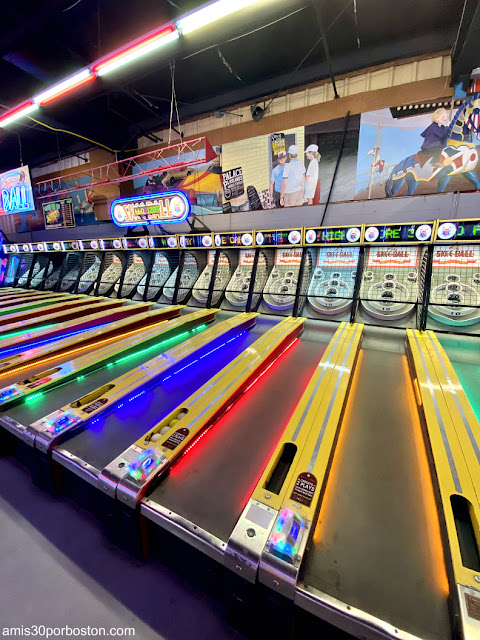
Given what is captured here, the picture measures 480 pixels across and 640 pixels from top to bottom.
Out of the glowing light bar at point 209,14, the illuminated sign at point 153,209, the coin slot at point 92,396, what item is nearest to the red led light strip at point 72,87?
the glowing light bar at point 209,14

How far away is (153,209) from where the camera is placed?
611 centimetres

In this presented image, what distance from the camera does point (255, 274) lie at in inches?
216

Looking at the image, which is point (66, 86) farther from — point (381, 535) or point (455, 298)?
point (455, 298)

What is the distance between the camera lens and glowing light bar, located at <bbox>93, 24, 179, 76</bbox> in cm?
361

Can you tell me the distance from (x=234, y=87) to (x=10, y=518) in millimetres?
8754

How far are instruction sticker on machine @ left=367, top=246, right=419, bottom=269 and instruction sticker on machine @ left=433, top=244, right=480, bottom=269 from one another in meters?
0.32

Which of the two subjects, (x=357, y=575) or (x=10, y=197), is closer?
(x=357, y=575)

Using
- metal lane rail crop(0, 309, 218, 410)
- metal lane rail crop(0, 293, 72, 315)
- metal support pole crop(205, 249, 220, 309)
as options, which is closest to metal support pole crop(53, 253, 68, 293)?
metal lane rail crop(0, 293, 72, 315)

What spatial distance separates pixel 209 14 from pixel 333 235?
3.39 meters

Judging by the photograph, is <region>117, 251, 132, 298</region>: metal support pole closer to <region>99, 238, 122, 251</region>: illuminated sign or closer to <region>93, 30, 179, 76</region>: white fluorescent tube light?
<region>99, 238, 122, 251</region>: illuminated sign

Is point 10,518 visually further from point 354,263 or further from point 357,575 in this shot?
point 354,263

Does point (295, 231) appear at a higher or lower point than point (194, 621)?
higher

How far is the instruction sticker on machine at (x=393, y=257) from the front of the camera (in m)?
4.60

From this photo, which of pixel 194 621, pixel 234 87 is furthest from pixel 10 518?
pixel 234 87
